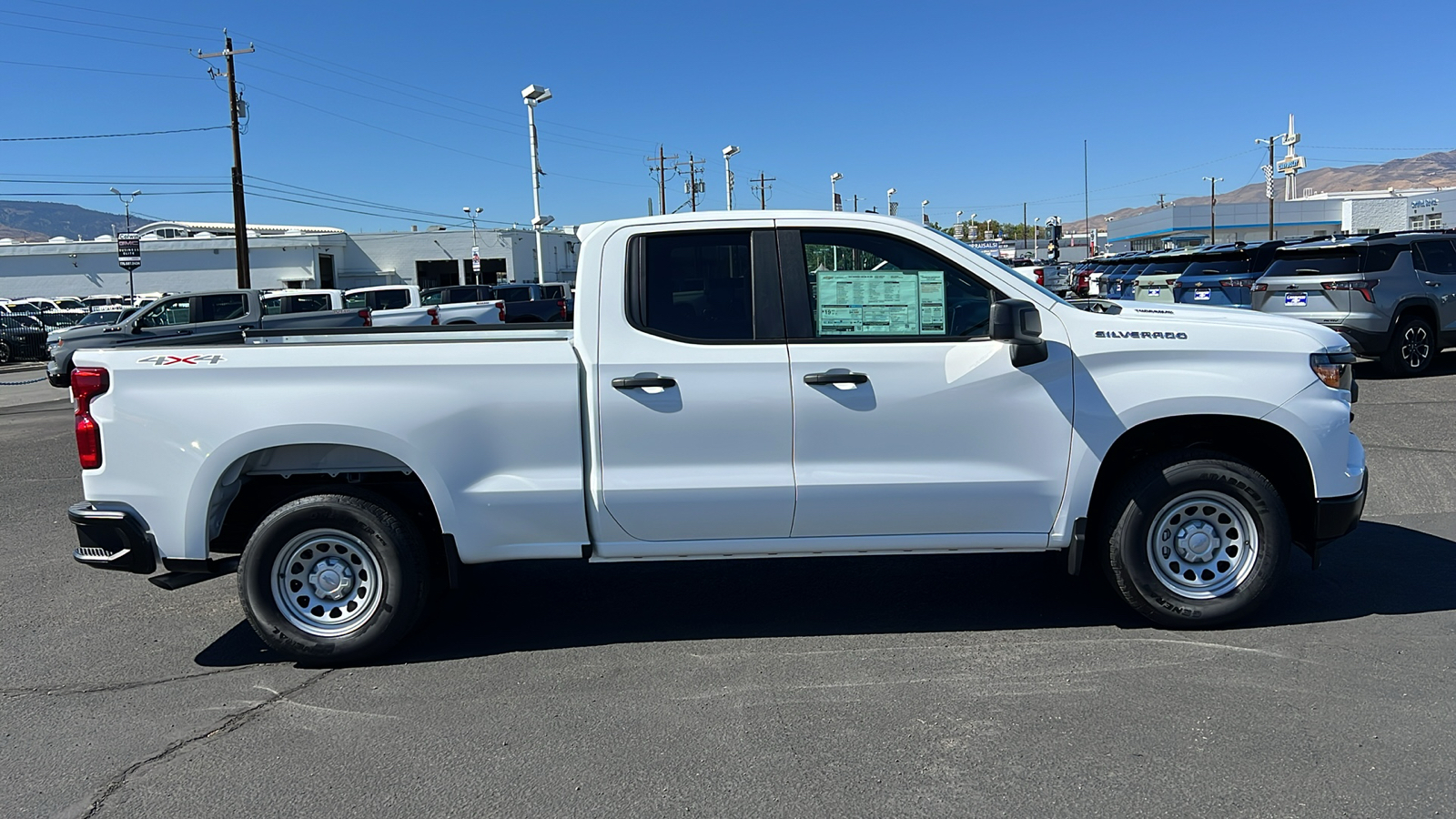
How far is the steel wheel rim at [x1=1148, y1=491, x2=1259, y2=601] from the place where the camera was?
16.1ft

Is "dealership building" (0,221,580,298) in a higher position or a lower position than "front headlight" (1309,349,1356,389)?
higher

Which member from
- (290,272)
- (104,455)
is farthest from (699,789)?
(290,272)

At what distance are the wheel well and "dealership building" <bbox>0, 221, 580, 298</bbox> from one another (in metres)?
53.2

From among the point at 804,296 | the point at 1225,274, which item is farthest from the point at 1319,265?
the point at 804,296

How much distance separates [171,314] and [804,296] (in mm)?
19862

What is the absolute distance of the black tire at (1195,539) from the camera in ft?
15.9

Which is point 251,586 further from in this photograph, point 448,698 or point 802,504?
point 802,504

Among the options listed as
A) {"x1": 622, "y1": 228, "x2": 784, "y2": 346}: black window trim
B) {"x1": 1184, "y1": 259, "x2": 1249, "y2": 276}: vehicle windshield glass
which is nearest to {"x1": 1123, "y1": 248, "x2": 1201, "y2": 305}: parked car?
{"x1": 1184, "y1": 259, "x2": 1249, "y2": 276}: vehicle windshield glass

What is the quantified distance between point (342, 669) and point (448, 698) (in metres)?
0.75

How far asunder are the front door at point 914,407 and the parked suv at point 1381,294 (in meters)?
10.9

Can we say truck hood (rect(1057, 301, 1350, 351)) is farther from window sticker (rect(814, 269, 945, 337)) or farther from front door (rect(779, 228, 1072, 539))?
window sticker (rect(814, 269, 945, 337))

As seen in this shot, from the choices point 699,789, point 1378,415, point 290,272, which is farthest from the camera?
point 290,272

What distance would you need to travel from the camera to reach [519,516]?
15.6 ft

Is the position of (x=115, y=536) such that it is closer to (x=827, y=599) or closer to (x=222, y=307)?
(x=827, y=599)
